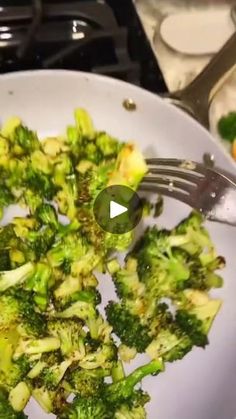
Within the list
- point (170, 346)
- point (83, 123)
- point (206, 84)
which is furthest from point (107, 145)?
point (170, 346)

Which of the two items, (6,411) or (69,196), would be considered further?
(69,196)

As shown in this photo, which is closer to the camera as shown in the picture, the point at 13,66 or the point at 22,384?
the point at 22,384

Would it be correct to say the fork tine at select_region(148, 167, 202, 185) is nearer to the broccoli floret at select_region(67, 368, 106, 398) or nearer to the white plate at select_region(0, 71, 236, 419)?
the white plate at select_region(0, 71, 236, 419)

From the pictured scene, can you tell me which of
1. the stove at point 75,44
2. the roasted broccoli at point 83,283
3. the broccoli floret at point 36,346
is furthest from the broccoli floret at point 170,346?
the stove at point 75,44

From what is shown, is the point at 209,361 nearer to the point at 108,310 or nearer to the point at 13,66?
the point at 108,310

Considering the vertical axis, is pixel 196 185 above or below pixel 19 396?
above

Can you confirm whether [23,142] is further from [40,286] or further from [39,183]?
[40,286]

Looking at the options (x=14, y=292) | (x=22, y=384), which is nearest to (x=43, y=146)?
(x=14, y=292)
